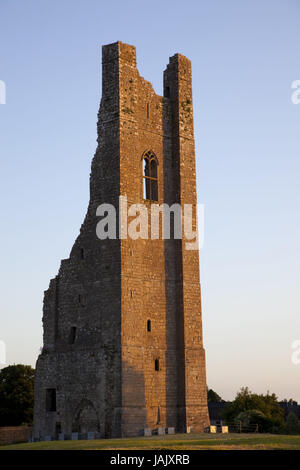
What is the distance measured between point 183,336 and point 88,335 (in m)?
5.03

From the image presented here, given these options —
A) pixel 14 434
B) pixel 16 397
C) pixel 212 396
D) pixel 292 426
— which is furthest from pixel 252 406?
pixel 212 396

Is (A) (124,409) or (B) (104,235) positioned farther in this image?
(B) (104,235)

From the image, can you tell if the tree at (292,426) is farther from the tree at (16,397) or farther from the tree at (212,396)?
the tree at (212,396)

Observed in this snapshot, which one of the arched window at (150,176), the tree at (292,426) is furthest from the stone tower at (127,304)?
the tree at (292,426)

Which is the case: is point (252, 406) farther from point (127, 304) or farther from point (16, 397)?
point (127, 304)

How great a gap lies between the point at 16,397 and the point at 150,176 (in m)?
26.4

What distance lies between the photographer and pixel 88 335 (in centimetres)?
3750

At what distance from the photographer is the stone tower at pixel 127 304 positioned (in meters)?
35.9

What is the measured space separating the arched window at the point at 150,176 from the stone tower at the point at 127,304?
6 cm

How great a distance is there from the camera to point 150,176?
1594 inches

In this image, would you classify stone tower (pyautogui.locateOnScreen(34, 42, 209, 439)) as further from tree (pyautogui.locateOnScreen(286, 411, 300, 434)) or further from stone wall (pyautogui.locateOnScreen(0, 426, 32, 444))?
tree (pyautogui.locateOnScreen(286, 411, 300, 434))

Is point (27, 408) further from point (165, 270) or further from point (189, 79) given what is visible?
point (189, 79)
